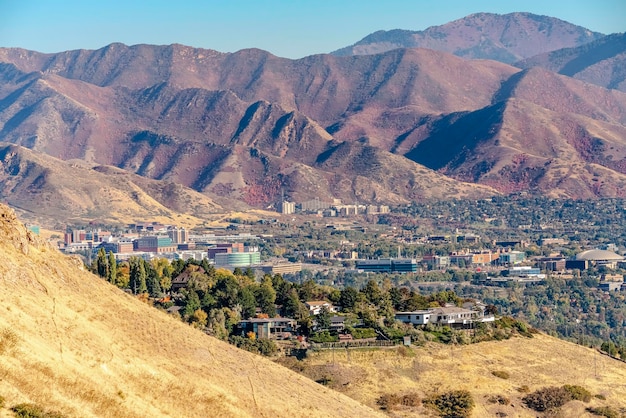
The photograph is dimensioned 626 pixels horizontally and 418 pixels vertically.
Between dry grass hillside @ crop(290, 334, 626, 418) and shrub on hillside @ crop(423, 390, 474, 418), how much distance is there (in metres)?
0.54

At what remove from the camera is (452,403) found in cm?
7244

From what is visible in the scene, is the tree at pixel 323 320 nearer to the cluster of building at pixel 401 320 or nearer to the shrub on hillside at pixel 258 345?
the cluster of building at pixel 401 320

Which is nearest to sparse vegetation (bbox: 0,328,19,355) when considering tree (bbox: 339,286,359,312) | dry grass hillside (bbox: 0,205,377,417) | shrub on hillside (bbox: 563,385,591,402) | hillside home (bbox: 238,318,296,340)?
dry grass hillside (bbox: 0,205,377,417)

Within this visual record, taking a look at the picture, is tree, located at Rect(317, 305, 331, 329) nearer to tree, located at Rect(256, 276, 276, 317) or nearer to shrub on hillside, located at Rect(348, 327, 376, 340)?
shrub on hillside, located at Rect(348, 327, 376, 340)

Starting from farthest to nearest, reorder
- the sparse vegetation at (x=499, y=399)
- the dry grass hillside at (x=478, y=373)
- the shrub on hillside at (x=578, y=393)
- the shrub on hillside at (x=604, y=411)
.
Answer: the shrub on hillside at (x=578, y=393) < the shrub on hillside at (x=604, y=411) < the sparse vegetation at (x=499, y=399) < the dry grass hillside at (x=478, y=373)

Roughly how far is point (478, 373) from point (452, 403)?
8.51 m

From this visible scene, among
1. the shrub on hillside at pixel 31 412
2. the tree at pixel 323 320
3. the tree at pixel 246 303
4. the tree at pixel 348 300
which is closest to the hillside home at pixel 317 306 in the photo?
the tree at pixel 348 300

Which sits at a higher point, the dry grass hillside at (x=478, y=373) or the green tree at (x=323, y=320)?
the green tree at (x=323, y=320)

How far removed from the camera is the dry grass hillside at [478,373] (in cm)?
7488

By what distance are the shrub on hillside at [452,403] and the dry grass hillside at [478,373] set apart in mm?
541

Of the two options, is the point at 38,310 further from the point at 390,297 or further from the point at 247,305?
the point at 390,297

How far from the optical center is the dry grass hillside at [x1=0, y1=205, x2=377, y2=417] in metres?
46.3

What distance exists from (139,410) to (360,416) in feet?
50.9

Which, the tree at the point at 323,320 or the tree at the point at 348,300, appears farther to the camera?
the tree at the point at 348,300
